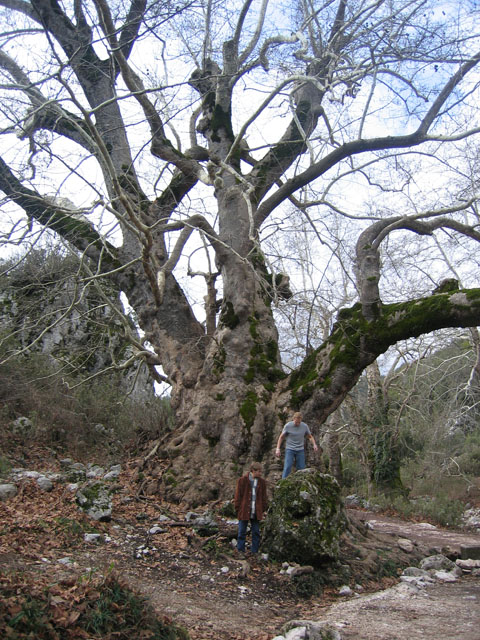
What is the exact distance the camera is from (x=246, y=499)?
6609 mm

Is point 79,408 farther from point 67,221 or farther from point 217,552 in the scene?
point 217,552

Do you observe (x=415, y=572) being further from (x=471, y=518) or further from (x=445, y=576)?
(x=471, y=518)

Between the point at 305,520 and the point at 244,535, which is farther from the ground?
the point at 305,520

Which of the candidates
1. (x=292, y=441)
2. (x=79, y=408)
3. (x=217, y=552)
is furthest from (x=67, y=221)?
(x=217, y=552)

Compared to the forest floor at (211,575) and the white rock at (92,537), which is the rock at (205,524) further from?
the white rock at (92,537)

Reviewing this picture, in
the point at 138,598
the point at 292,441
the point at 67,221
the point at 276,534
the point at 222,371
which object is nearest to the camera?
the point at 138,598

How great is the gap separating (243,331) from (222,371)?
2.61 feet

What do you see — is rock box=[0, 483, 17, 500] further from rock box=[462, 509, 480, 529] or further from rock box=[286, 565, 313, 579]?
rock box=[462, 509, 480, 529]

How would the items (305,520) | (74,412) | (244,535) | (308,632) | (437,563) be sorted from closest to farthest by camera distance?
(308,632), (305,520), (244,535), (437,563), (74,412)

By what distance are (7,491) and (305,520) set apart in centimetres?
386

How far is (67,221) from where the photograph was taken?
992 cm

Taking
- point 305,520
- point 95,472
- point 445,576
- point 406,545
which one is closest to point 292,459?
point 305,520

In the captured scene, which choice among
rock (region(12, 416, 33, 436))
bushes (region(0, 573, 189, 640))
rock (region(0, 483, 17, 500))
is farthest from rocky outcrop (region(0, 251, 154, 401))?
bushes (region(0, 573, 189, 640))

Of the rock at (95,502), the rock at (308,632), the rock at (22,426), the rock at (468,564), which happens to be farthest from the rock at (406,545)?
the rock at (22,426)
